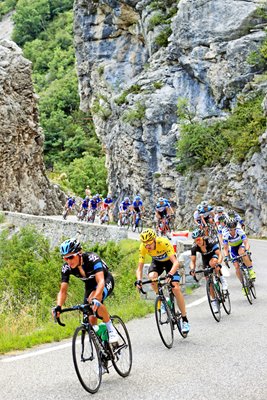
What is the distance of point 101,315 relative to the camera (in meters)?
6.53

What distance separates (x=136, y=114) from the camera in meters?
45.0

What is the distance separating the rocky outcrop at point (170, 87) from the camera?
1503 inches

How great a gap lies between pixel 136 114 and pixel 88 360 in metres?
39.8

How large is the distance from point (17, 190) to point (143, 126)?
37.1 feet

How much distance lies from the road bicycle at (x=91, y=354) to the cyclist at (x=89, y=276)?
0.12 metres

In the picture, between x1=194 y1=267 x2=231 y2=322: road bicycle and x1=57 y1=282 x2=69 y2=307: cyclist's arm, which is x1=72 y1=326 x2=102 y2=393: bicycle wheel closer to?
x1=57 y1=282 x2=69 y2=307: cyclist's arm

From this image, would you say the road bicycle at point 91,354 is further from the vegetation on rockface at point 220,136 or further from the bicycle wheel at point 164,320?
the vegetation on rockface at point 220,136

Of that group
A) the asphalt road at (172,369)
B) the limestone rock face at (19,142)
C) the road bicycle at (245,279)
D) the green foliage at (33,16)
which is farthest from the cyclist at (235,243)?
the green foliage at (33,16)

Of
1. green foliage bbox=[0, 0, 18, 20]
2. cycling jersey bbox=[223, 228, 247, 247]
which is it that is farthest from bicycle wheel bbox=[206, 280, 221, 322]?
green foliage bbox=[0, 0, 18, 20]

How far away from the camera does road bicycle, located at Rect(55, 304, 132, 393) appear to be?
19.8 feet

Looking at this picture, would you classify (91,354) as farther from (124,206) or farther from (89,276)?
(124,206)

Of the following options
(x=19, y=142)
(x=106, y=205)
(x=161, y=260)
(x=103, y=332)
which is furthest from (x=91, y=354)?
(x=19, y=142)

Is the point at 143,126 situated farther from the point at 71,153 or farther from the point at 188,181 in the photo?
the point at 71,153

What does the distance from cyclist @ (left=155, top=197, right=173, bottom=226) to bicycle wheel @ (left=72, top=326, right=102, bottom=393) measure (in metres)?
15.3
